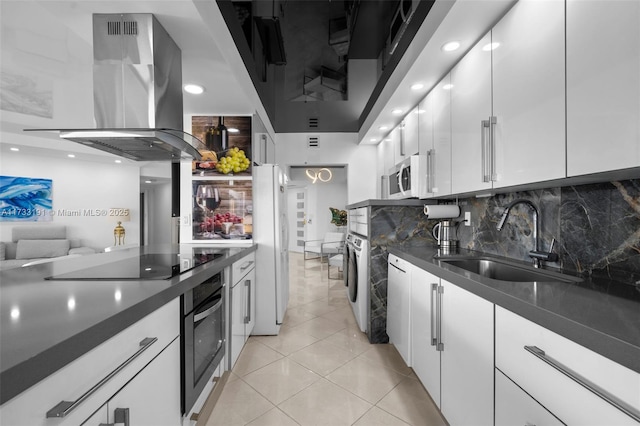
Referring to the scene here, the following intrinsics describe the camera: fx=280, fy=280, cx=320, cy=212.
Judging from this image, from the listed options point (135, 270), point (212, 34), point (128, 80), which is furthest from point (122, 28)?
point (135, 270)

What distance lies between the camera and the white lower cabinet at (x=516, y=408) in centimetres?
82

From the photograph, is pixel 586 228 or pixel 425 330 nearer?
pixel 586 228

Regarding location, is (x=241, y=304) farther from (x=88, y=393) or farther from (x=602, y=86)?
(x=602, y=86)

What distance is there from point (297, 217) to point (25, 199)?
7.08 meters

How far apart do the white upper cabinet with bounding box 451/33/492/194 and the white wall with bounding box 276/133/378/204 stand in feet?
8.60

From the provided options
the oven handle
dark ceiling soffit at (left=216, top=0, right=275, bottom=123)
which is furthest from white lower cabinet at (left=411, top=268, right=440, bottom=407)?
dark ceiling soffit at (left=216, top=0, right=275, bottom=123)

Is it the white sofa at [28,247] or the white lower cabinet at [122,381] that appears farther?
the white sofa at [28,247]

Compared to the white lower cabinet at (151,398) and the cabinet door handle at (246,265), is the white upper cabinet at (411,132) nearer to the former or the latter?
the cabinet door handle at (246,265)

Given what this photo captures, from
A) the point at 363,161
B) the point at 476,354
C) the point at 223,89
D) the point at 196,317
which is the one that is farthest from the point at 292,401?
the point at 363,161

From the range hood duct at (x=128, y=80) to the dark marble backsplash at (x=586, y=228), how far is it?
2.14 metres

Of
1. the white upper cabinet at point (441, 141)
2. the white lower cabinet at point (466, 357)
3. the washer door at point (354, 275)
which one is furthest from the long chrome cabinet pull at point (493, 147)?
the washer door at point (354, 275)

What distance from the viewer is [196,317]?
54.3 inches

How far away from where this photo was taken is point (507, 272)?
5.44 ft

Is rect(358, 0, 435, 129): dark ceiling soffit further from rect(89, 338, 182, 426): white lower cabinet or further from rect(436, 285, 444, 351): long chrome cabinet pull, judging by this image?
rect(89, 338, 182, 426): white lower cabinet
